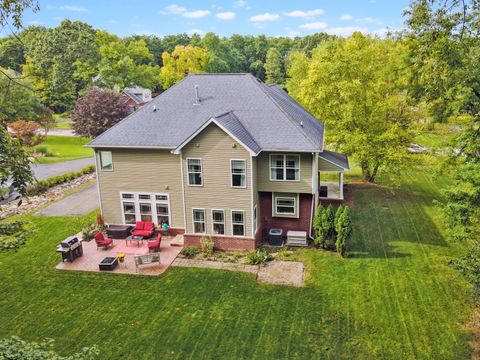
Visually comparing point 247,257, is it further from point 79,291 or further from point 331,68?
point 331,68

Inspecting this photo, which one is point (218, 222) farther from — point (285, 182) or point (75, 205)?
point (75, 205)

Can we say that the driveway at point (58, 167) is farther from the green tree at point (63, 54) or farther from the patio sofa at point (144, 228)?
the green tree at point (63, 54)

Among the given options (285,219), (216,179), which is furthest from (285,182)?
(216,179)

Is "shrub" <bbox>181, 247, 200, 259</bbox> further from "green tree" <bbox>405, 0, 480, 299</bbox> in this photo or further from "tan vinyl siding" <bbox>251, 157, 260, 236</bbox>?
"green tree" <bbox>405, 0, 480, 299</bbox>

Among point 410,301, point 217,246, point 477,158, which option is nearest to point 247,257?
point 217,246

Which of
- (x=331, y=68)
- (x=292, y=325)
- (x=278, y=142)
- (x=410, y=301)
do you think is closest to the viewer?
(x=292, y=325)
